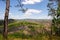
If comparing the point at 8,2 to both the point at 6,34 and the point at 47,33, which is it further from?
the point at 47,33

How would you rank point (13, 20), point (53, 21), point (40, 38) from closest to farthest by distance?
point (40, 38), point (53, 21), point (13, 20)

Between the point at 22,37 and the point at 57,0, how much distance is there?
460 centimetres

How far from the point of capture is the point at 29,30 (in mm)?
16359

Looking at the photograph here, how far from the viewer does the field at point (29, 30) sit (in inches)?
576

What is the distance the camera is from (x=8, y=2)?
572 inches

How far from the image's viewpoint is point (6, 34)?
14.8m

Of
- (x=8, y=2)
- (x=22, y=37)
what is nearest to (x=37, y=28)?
(x=22, y=37)

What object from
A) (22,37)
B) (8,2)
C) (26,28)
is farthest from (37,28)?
(8,2)

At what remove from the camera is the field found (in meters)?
14.6

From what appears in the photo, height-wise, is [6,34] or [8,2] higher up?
[8,2]

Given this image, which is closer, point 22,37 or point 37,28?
point 22,37

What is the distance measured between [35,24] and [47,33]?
101 inches

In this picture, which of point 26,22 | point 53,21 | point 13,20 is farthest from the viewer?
point 13,20

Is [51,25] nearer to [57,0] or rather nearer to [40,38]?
[57,0]
